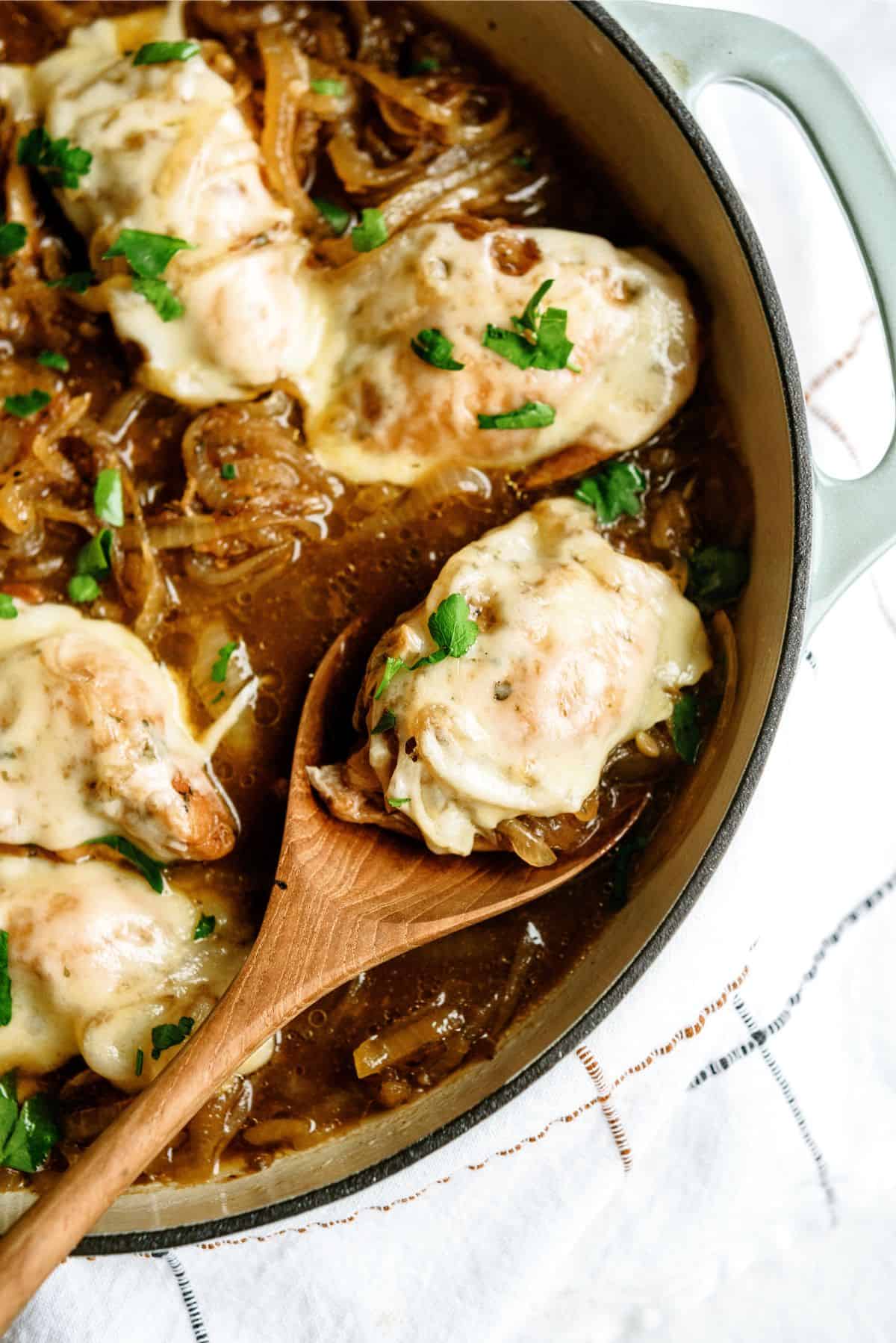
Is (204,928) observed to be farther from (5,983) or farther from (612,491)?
(612,491)

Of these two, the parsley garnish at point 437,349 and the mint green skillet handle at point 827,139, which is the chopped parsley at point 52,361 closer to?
the parsley garnish at point 437,349

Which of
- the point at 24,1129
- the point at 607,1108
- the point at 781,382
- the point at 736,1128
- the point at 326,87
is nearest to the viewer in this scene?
the point at 781,382

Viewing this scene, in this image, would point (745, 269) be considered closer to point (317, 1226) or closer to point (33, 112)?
point (33, 112)

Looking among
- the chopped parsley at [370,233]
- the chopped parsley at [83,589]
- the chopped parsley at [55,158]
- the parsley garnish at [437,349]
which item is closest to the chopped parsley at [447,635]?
the parsley garnish at [437,349]

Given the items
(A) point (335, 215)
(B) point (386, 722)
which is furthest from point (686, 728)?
(A) point (335, 215)

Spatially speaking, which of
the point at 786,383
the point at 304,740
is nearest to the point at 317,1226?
the point at 304,740

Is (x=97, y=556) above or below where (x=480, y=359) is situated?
below
